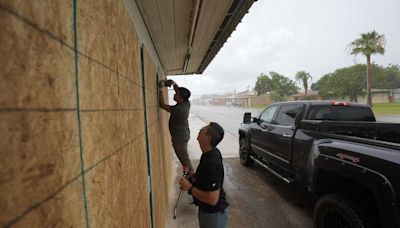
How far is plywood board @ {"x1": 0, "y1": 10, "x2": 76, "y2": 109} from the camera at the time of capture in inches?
24.7

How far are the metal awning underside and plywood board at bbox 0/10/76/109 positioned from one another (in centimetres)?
272

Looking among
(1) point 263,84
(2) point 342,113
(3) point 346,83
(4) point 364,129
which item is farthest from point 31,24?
(1) point 263,84

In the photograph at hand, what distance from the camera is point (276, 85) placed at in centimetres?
7256

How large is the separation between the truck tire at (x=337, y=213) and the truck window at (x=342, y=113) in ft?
6.65

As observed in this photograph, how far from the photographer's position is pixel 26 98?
70 centimetres

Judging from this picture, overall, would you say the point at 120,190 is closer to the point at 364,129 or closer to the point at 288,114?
the point at 364,129

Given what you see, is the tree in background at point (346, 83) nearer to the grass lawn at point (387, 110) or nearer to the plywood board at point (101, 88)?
the grass lawn at point (387, 110)

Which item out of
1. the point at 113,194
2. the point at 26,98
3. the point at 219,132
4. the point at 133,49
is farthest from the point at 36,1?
the point at 219,132

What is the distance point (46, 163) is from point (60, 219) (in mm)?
203

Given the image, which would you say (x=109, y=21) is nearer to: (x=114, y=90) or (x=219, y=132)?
(x=114, y=90)

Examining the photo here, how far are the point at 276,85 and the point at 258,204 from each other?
70.7 meters

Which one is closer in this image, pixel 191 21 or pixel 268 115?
pixel 191 21

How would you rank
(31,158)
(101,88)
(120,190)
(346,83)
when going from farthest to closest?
(346,83) → (120,190) → (101,88) → (31,158)

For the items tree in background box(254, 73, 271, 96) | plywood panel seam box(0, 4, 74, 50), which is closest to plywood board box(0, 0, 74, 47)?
plywood panel seam box(0, 4, 74, 50)
